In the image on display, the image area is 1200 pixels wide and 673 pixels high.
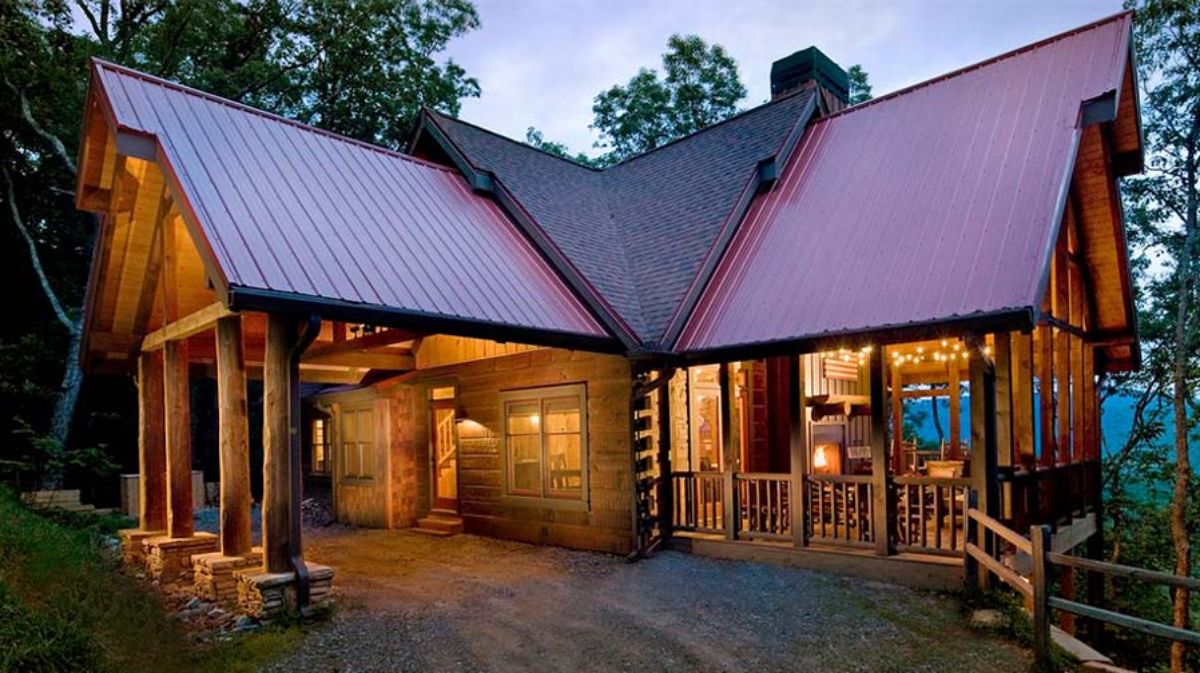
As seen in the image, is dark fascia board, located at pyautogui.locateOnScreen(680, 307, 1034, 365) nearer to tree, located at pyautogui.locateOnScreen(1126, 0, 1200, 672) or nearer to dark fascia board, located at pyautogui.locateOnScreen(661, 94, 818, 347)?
dark fascia board, located at pyautogui.locateOnScreen(661, 94, 818, 347)

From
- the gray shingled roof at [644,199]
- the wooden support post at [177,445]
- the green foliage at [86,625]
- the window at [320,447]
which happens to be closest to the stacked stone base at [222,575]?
the green foliage at [86,625]

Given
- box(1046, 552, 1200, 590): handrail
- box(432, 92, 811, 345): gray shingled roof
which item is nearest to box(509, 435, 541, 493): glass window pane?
box(432, 92, 811, 345): gray shingled roof

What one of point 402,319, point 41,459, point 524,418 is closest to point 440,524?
point 524,418

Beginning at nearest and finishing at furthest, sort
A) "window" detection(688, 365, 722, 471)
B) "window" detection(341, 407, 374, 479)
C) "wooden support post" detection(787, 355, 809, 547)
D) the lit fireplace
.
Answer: "wooden support post" detection(787, 355, 809, 547) → "window" detection(688, 365, 722, 471) → the lit fireplace → "window" detection(341, 407, 374, 479)

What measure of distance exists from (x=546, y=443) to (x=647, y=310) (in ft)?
7.74

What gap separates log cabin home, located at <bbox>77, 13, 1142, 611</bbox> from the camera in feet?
23.8

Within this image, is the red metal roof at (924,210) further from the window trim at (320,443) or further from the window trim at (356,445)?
the window trim at (320,443)

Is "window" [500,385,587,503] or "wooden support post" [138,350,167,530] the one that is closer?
"wooden support post" [138,350,167,530]

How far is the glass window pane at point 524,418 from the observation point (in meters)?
10.6

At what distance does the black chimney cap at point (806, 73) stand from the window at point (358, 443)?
9960 millimetres

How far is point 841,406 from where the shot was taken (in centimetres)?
1241

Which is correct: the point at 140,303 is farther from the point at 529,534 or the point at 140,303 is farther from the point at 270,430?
the point at 529,534

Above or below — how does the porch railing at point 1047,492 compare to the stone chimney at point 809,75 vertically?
below

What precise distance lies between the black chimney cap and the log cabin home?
1.52 meters
